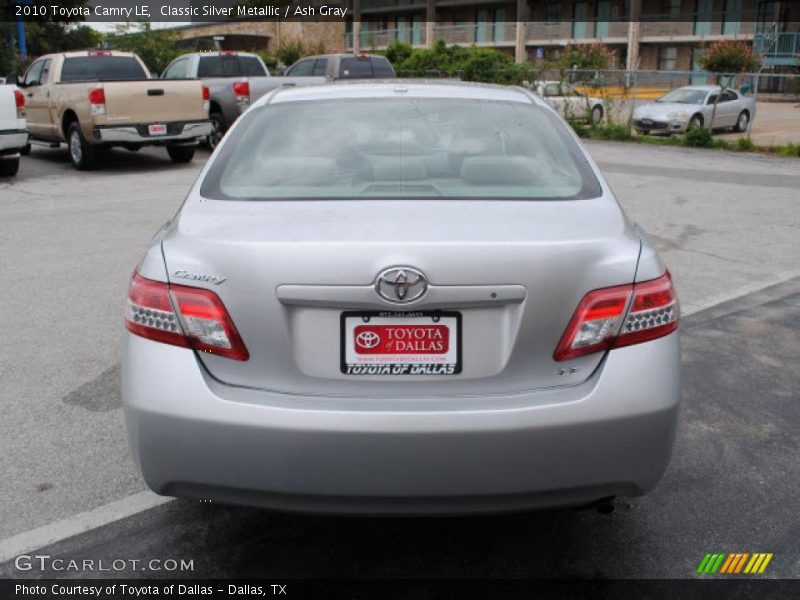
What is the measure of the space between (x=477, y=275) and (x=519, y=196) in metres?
0.72

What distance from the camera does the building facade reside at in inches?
1762

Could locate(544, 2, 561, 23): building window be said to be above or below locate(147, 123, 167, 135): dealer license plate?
above

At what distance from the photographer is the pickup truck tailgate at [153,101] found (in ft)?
47.5

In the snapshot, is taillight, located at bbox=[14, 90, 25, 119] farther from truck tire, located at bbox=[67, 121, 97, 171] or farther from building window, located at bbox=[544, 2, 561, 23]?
building window, located at bbox=[544, 2, 561, 23]

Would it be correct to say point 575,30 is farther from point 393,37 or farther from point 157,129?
point 157,129

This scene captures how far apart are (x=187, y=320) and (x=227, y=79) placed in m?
16.2

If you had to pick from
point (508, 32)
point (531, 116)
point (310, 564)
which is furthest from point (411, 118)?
point (508, 32)

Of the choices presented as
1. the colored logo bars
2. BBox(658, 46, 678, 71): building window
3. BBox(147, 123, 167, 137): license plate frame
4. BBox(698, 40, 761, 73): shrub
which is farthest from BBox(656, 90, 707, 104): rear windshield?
BBox(658, 46, 678, 71): building window

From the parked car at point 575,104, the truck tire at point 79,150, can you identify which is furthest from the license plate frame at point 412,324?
the parked car at point 575,104

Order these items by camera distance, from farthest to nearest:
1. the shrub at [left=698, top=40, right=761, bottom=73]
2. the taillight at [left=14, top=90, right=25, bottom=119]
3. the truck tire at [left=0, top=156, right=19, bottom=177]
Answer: the shrub at [left=698, top=40, right=761, bottom=73], the truck tire at [left=0, top=156, right=19, bottom=177], the taillight at [left=14, top=90, right=25, bottom=119]

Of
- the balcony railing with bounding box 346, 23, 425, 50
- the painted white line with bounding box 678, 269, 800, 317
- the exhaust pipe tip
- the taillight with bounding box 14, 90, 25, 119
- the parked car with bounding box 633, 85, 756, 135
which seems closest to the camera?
the exhaust pipe tip

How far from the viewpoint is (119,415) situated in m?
4.49

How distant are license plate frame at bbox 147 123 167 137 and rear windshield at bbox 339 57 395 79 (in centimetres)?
631

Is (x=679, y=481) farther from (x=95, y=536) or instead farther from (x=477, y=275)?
(x=95, y=536)
